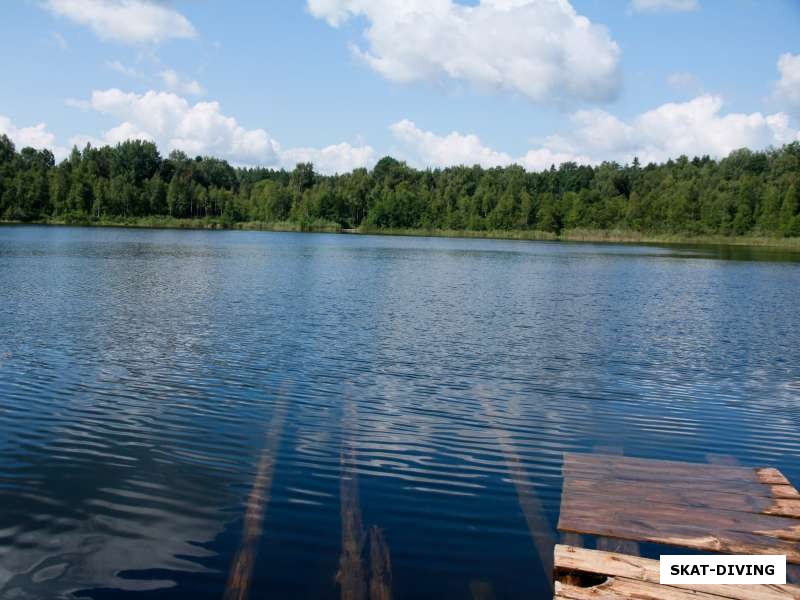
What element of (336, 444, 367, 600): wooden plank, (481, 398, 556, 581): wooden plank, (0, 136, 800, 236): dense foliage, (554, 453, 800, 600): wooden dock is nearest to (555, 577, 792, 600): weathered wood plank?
(554, 453, 800, 600): wooden dock

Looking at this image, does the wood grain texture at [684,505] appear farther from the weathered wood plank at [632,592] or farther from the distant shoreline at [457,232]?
the distant shoreline at [457,232]

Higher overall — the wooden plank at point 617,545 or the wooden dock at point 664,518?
the wooden dock at point 664,518

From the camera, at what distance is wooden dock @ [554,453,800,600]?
5820 millimetres

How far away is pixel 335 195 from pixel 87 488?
158m

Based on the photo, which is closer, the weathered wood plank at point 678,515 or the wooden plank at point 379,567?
the wooden plank at point 379,567

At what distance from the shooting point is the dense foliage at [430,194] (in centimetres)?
12989

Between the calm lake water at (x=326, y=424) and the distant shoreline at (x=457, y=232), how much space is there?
98293mm

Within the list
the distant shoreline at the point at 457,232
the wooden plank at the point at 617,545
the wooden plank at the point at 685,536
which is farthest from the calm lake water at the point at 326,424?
the distant shoreline at the point at 457,232

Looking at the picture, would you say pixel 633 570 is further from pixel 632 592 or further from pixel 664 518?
pixel 664 518

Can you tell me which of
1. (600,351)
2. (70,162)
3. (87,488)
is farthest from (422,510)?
(70,162)

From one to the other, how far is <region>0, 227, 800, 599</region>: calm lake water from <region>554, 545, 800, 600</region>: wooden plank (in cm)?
44

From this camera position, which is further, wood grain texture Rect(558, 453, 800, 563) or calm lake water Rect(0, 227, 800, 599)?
wood grain texture Rect(558, 453, 800, 563)

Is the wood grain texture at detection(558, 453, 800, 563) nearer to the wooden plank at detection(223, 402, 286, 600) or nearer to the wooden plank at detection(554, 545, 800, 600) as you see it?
the wooden plank at detection(554, 545, 800, 600)

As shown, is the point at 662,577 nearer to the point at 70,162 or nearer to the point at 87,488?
the point at 87,488
